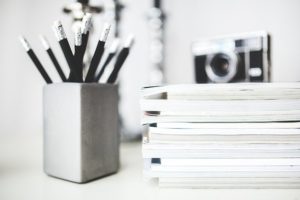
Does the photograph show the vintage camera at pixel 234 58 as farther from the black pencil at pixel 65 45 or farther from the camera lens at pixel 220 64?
the black pencil at pixel 65 45

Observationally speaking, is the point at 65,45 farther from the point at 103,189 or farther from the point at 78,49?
the point at 103,189

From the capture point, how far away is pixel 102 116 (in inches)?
15.3

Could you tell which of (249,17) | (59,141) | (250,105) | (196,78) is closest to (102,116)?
(59,141)

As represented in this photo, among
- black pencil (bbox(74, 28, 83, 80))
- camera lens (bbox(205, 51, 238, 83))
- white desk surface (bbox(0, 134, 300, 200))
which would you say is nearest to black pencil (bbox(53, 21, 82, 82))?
black pencil (bbox(74, 28, 83, 80))

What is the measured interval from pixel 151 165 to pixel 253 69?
314 millimetres

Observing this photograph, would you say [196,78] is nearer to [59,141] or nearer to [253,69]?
[253,69]

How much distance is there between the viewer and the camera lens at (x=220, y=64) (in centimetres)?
60

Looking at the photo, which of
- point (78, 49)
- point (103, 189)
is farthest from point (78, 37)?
point (103, 189)

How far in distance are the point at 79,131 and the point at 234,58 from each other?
35 cm

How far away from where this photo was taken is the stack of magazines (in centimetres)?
33

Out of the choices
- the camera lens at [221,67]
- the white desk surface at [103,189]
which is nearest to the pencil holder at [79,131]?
the white desk surface at [103,189]

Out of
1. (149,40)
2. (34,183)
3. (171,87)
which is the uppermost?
(149,40)

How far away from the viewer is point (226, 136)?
337mm

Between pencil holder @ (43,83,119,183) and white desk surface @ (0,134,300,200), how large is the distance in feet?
0.05
